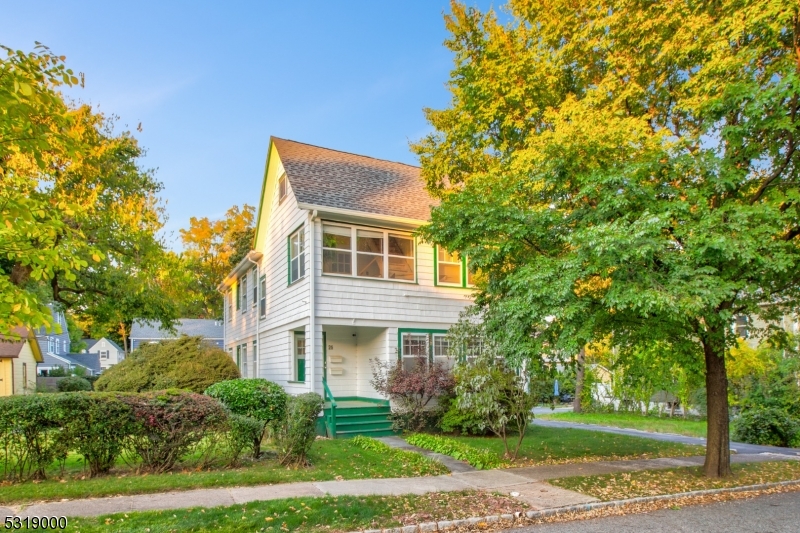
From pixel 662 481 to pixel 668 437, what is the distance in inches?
255

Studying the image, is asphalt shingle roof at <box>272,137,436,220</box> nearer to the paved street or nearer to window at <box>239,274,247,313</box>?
window at <box>239,274,247,313</box>

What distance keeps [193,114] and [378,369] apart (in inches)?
356

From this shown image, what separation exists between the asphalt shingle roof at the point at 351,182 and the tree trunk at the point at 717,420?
856 centimetres

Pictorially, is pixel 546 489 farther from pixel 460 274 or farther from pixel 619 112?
pixel 460 274

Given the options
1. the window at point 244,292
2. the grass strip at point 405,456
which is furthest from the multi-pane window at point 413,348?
the window at point 244,292

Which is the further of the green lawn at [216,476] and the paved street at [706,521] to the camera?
the green lawn at [216,476]

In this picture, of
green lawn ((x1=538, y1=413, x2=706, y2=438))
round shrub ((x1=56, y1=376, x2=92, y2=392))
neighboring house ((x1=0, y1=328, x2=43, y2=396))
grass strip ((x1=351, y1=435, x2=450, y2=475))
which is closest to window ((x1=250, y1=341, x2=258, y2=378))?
grass strip ((x1=351, y1=435, x2=450, y2=475))

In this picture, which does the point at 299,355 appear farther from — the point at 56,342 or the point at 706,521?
the point at 56,342

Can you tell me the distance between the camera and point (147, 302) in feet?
56.4

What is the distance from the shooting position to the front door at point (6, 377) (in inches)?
945

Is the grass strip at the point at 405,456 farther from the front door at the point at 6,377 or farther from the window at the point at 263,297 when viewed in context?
the front door at the point at 6,377

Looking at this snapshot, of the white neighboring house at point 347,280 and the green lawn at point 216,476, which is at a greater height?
the white neighboring house at point 347,280

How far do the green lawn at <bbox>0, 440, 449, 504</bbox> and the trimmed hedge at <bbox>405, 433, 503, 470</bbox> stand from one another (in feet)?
2.73

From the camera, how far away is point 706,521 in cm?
679
